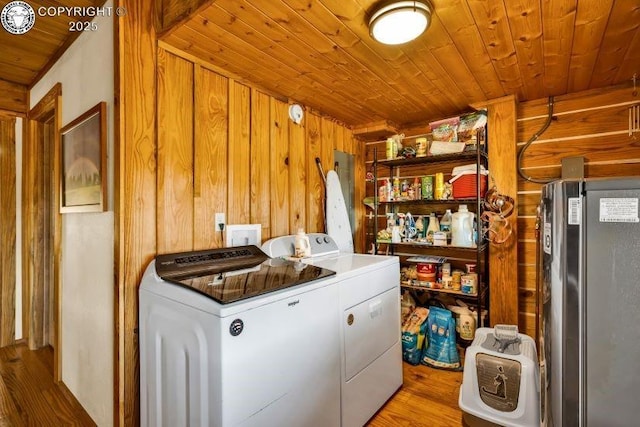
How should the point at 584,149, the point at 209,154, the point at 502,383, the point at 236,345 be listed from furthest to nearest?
the point at 584,149, the point at 209,154, the point at 502,383, the point at 236,345

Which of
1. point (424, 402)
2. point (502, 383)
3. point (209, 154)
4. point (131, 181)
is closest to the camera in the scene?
point (131, 181)

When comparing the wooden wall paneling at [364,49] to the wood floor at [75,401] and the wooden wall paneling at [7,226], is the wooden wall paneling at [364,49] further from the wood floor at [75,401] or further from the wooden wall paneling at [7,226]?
the wooden wall paneling at [7,226]

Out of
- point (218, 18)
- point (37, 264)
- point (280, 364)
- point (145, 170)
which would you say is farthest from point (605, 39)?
point (37, 264)

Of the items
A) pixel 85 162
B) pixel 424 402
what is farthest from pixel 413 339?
pixel 85 162

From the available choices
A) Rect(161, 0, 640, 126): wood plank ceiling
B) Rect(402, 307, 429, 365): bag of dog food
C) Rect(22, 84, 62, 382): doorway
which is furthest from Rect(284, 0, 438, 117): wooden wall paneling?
Rect(22, 84, 62, 382): doorway

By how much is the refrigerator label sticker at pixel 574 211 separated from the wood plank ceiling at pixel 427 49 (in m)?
0.96

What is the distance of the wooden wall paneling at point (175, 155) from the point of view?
61.7 inches

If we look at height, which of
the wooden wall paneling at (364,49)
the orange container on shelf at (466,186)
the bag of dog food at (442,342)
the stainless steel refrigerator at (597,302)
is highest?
the wooden wall paneling at (364,49)

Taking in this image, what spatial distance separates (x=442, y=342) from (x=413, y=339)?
210mm

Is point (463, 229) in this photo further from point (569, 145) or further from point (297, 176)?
point (297, 176)

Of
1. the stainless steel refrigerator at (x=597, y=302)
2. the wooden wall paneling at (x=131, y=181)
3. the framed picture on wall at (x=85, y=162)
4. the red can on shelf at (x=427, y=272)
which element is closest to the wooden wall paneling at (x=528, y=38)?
the stainless steel refrigerator at (x=597, y=302)

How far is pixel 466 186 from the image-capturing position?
2.43 meters

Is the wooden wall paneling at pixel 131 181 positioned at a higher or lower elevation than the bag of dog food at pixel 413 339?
higher

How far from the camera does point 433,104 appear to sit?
245cm
